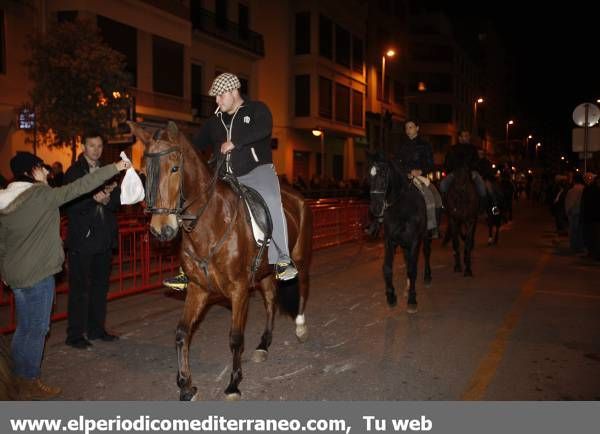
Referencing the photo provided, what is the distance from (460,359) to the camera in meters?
5.61

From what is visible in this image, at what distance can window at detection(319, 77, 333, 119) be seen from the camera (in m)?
34.4

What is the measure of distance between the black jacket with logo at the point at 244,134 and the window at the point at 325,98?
97.3 ft

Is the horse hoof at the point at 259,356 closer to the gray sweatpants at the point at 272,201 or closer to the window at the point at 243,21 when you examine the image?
the gray sweatpants at the point at 272,201

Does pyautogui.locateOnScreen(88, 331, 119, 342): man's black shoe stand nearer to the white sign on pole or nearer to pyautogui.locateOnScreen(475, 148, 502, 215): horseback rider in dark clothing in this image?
pyautogui.locateOnScreen(475, 148, 502, 215): horseback rider in dark clothing

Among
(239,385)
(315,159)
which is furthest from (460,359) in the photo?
(315,159)

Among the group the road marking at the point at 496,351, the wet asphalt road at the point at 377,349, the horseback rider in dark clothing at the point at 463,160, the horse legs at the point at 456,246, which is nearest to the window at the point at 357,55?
the horseback rider in dark clothing at the point at 463,160

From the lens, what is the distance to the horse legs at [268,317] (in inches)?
225

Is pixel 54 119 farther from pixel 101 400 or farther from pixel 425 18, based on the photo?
pixel 425 18

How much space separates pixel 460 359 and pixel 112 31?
19.3 meters

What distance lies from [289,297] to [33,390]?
296 cm

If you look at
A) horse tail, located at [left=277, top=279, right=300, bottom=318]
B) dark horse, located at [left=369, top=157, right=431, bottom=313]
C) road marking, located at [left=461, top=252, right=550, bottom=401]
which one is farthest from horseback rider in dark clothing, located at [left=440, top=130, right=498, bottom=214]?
horse tail, located at [left=277, top=279, right=300, bottom=318]

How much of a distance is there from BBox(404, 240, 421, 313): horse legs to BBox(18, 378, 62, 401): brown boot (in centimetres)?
493

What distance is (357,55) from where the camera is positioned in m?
39.4

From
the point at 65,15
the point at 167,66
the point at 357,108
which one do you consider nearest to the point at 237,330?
the point at 65,15
